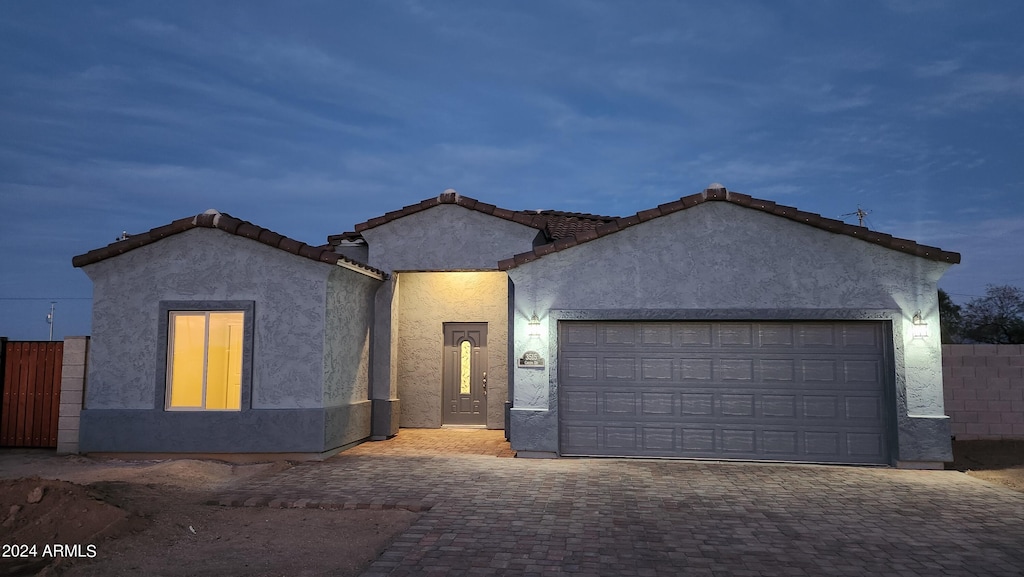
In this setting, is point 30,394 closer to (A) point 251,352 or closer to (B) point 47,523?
(A) point 251,352

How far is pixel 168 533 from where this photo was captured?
6.09 m

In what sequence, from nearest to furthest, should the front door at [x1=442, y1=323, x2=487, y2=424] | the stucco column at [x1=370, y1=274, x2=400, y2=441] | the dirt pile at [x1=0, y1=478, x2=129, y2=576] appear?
1. the dirt pile at [x1=0, y1=478, x2=129, y2=576]
2. the stucco column at [x1=370, y1=274, x2=400, y2=441]
3. the front door at [x1=442, y1=323, x2=487, y2=424]

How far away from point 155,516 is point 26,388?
673 cm

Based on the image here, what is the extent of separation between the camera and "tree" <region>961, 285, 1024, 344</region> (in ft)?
84.5

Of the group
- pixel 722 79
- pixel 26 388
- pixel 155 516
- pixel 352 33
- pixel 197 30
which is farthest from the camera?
pixel 722 79

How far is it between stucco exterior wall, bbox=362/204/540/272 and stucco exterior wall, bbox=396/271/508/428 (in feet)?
3.90

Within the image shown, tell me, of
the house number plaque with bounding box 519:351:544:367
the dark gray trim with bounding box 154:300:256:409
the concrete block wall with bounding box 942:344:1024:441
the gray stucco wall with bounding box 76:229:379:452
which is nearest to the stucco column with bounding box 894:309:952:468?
the concrete block wall with bounding box 942:344:1024:441

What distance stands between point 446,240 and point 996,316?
26.7m

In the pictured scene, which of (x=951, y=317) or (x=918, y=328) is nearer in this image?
(x=918, y=328)

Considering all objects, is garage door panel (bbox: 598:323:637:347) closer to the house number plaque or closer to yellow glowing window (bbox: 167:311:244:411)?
the house number plaque

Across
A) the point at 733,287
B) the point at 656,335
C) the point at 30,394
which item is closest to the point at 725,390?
the point at 656,335

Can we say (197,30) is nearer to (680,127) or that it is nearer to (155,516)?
(680,127)

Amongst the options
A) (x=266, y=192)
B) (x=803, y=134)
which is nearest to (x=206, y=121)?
(x=266, y=192)

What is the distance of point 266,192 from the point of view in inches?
4852
